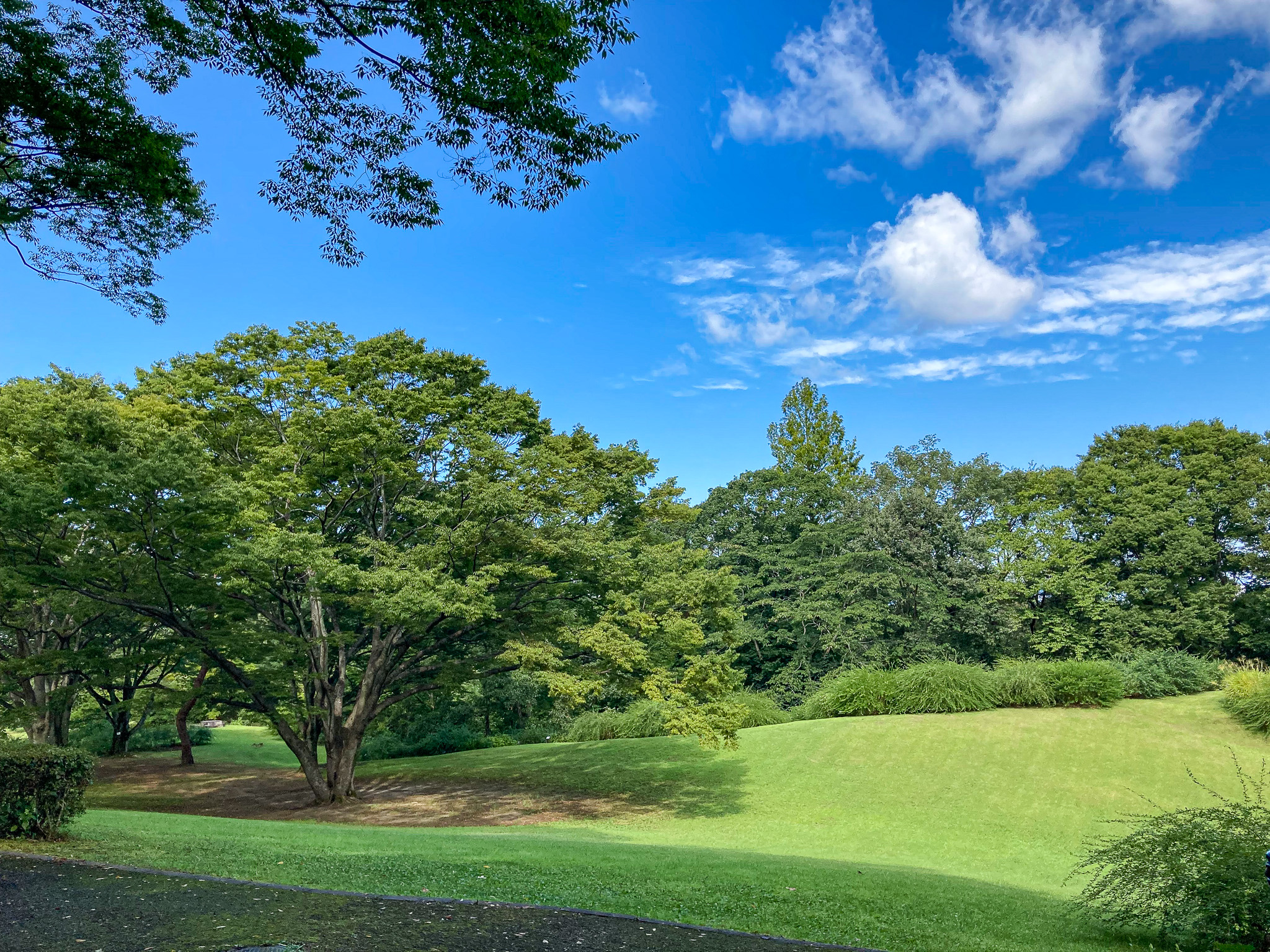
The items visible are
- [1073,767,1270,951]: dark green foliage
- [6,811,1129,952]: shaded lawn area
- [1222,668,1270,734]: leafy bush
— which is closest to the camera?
[1073,767,1270,951]: dark green foliage

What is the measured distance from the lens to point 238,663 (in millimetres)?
18219

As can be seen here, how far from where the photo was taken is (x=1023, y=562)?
29859 millimetres

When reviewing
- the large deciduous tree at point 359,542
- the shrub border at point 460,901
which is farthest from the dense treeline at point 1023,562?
the shrub border at point 460,901

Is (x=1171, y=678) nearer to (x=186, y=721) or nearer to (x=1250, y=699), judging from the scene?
(x=1250, y=699)

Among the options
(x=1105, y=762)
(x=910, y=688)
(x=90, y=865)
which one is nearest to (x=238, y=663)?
(x=90, y=865)

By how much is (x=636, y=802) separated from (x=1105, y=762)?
11480 mm

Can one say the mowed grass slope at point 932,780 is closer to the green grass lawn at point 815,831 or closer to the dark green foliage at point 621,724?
the green grass lawn at point 815,831

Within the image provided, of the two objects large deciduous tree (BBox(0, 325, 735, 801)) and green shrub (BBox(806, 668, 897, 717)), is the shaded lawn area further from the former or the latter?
green shrub (BBox(806, 668, 897, 717))

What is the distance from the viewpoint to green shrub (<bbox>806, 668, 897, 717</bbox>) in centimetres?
2300

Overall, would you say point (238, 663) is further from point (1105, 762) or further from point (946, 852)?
point (1105, 762)

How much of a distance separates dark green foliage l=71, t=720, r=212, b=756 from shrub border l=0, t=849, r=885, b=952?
24546 millimetres

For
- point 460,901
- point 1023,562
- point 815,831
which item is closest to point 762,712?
point 815,831

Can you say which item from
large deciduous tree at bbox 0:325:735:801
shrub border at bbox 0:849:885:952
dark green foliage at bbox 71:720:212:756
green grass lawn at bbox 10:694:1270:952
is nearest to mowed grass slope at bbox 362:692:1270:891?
green grass lawn at bbox 10:694:1270:952

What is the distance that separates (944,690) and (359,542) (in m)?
17.6
